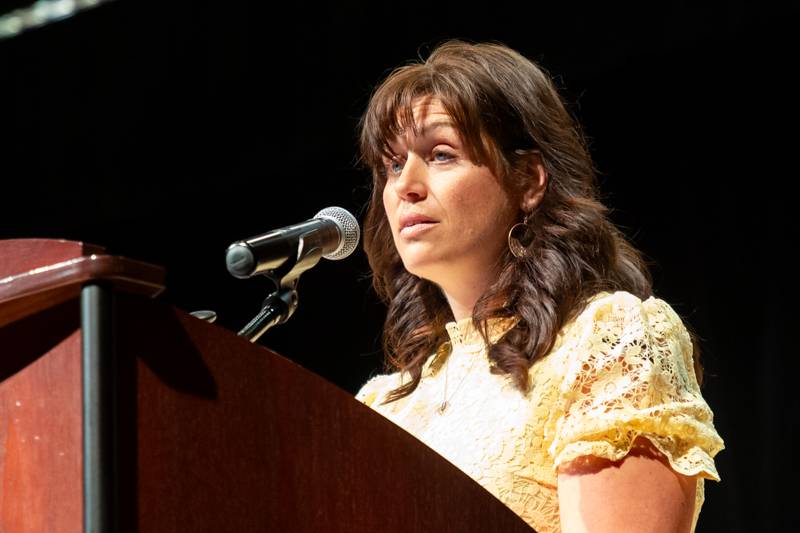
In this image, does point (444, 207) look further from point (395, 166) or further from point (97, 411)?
point (97, 411)

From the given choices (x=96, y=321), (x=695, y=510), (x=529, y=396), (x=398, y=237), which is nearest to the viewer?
(x=96, y=321)

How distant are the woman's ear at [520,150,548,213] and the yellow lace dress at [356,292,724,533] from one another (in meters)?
0.25

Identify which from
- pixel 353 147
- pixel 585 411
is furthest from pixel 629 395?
pixel 353 147

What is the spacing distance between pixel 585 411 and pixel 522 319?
30 centimetres

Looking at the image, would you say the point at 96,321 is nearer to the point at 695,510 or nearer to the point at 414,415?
the point at 695,510

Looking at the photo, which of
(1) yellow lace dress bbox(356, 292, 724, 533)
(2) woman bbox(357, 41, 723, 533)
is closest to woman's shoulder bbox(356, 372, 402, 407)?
(2) woman bbox(357, 41, 723, 533)

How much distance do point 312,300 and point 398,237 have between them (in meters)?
2.13

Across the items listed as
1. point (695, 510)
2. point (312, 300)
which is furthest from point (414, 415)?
point (312, 300)

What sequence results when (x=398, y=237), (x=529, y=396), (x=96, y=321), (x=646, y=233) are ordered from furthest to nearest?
1. (x=646, y=233)
2. (x=398, y=237)
3. (x=529, y=396)
4. (x=96, y=321)

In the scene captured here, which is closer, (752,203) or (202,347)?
(202,347)

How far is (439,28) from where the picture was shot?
3.09m

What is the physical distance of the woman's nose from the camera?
5.71 ft

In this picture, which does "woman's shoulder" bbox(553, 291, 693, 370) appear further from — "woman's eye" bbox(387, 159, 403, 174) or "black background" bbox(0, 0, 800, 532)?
"black background" bbox(0, 0, 800, 532)

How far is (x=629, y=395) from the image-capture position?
139cm
